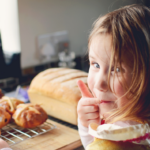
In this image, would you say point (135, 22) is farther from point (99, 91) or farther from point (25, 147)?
point (25, 147)

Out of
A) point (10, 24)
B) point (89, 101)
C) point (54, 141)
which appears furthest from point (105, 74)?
point (10, 24)

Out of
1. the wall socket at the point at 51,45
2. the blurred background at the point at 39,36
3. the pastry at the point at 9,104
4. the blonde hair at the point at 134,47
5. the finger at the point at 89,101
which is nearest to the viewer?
the blonde hair at the point at 134,47

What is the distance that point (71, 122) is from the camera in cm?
101

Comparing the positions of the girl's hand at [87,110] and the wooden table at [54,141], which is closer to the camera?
the girl's hand at [87,110]

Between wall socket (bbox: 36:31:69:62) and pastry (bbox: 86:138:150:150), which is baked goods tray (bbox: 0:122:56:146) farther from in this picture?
wall socket (bbox: 36:31:69:62)

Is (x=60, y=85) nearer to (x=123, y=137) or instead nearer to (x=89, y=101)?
(x=89, y=101)

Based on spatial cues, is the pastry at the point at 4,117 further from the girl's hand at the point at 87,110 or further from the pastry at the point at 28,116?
the girl's hand at the point at 87,110

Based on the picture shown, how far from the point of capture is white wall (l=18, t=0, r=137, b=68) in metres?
1.89

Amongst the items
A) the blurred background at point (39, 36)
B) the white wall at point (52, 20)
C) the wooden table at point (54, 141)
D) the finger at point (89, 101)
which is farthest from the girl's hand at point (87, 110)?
the white wall at point (52, 20)

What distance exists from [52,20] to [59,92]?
4.00 feet

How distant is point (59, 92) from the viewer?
1053mm

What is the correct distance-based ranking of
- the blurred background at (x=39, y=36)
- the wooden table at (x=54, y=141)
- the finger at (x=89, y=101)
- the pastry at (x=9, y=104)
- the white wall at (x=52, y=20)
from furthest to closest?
1. the white wall at (x=52, y=20)
2. the blurred background at (x=39, y=36)
3. the pastry at (x=9, y=104)
4. the wooden table at (x=54, y=141)
5. the finger at (x=89, y=101)

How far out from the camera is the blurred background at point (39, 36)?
179cm

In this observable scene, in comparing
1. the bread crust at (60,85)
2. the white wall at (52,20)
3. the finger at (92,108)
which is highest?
the white wall at (52,20)
